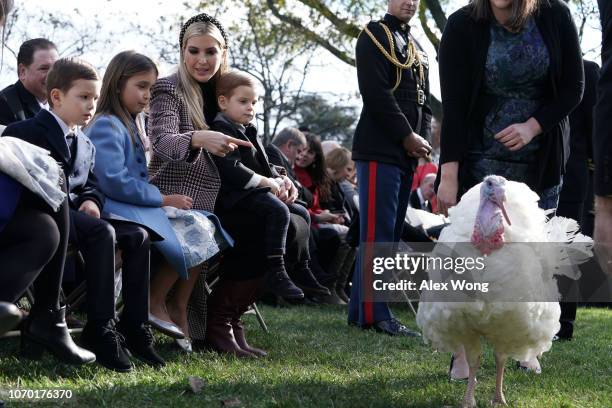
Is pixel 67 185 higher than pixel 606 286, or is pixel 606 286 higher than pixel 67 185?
pixel 67 185

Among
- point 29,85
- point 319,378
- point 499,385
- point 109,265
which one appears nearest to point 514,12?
point 499,385

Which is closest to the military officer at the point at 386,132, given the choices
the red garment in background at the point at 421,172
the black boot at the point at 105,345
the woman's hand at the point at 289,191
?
the woman's hand at the point at 289,191

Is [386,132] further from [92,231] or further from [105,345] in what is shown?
[105,345]

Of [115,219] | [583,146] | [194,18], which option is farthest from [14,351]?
[583,146]

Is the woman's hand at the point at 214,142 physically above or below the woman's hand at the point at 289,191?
above

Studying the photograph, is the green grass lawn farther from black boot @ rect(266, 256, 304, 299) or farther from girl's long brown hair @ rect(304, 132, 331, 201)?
girl's long brown hair @ rect(304, 132, 331, 201)

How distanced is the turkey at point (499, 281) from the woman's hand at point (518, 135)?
48cm

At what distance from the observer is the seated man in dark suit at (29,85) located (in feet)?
22.3

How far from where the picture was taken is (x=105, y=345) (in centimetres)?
493

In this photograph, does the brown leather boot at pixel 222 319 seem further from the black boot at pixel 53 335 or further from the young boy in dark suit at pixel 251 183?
the black boot at pixel 53 335

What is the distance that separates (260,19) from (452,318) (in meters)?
20.8

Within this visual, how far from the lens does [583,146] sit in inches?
319

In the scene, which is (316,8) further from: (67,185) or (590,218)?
(67,185)

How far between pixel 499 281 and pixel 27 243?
205 centimetres
